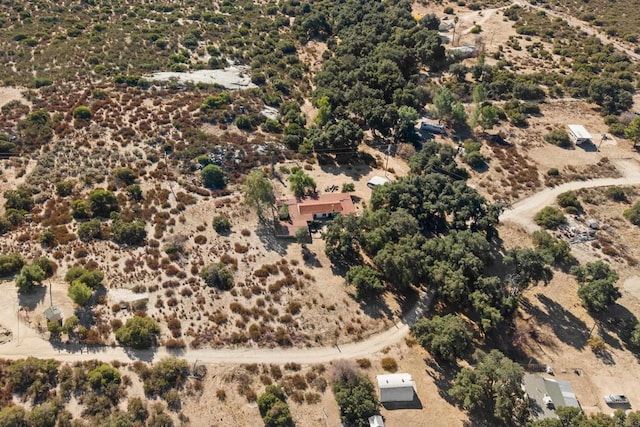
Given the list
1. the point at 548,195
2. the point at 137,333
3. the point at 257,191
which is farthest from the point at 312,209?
the point at 548,195

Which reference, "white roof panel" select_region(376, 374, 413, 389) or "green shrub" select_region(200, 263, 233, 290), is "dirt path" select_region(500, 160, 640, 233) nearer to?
"white roof panel" select_region(376, 374, 413, 389)

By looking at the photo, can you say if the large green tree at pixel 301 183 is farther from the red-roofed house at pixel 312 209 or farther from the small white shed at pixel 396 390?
the small white shed at pixel 396 390

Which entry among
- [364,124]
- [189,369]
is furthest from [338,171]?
[189,369]

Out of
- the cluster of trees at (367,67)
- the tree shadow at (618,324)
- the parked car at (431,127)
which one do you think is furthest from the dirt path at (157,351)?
the parked car at (431,127)

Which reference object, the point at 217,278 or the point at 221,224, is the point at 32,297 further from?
the point at 221,224

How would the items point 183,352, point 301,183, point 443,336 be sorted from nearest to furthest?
point 443,336 < point 183,352 < point 301,183

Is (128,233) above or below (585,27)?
below

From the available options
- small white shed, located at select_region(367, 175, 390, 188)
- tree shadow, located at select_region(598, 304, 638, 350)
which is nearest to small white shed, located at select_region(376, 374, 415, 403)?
tree shadow, located at select_region(598, 304, 638, 350)
